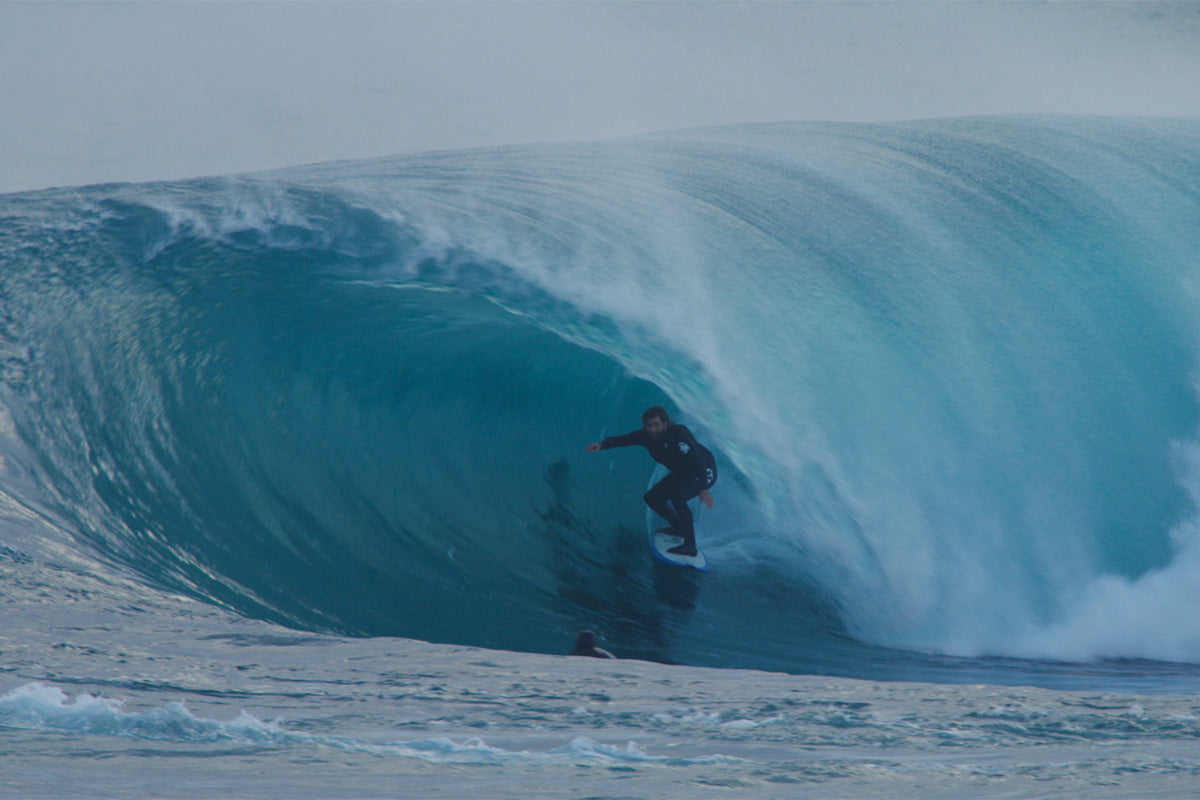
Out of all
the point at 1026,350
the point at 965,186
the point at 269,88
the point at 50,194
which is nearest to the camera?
the point at 1026,350

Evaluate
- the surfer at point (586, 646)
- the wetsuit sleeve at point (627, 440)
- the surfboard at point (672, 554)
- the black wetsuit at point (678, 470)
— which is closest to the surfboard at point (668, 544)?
the surfboard at point (672, 554)

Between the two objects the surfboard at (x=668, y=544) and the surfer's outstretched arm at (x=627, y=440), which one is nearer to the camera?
the surfer's outstretched arm at (x=627, y=440)

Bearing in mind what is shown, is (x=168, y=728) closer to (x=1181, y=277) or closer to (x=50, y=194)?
(x=50, y=194)

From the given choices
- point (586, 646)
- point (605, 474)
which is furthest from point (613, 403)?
point (586, 646)

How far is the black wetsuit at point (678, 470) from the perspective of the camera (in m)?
6.21

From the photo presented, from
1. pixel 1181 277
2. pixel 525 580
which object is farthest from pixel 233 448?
pixel 1181 277

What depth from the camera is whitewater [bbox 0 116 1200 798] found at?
11.2 ft

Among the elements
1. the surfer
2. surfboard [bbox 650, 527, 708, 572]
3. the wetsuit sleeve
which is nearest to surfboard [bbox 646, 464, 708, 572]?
surfboard [bbox 650, 527, 708, 572]

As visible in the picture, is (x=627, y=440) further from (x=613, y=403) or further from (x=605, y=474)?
(x=613, y=403)

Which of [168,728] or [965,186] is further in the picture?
[965,186]

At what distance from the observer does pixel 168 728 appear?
3080 millimetres

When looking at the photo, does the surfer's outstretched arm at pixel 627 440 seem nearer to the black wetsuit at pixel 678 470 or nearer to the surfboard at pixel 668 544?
the black wetsuit at pixel 678 470

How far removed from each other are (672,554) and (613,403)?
47.4 inches

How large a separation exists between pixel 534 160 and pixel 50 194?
168 inches
